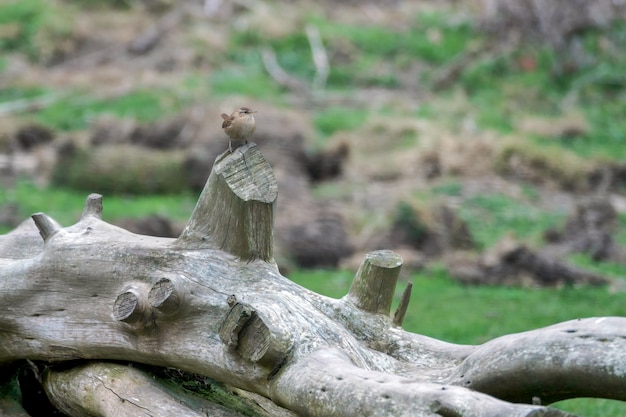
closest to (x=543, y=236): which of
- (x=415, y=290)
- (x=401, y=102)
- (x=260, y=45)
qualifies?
(x=415, y=290)

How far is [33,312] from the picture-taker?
18.7 feet

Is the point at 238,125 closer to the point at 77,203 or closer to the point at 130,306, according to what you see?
the point at 130,306

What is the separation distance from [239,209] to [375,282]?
759 millimetres

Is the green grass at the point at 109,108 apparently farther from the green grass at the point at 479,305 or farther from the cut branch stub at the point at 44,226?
the cut branch stub at the point at 44,226

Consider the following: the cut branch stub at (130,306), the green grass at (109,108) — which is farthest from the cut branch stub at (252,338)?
the green grass at (109,108)

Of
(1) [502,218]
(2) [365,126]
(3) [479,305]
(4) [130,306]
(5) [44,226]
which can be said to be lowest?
(4) [130,306]

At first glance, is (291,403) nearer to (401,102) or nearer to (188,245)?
(188,245)

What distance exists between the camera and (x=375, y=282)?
215 inches

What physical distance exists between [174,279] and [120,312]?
29cm

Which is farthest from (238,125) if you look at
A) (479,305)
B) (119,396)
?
(479,305)

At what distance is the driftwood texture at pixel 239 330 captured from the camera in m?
4.52

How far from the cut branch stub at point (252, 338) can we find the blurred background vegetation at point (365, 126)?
2955 mm

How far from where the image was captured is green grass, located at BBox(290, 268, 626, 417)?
362 inches

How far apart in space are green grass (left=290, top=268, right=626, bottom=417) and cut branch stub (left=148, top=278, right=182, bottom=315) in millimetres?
4104
